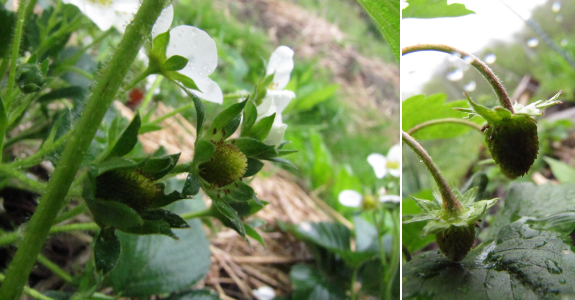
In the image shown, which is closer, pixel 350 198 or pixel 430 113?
pixel 430 113

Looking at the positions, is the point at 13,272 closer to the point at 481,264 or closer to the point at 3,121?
the point at 3,121

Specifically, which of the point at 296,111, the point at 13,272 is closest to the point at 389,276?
the point at 13,272

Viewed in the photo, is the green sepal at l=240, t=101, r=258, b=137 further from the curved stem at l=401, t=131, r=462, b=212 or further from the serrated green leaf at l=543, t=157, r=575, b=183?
the serrated green leaf at l=543, t=157, r=575, b=183

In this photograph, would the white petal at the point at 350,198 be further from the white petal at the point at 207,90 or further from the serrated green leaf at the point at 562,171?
the white petal at the point at 207,90

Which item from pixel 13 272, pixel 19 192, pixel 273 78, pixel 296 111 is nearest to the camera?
pixel 13 272

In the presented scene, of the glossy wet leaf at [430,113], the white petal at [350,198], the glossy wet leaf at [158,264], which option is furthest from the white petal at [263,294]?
the glossy wet leaf at [430,113]

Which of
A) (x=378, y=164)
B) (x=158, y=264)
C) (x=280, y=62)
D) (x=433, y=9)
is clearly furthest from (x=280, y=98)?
(x=378, y=164)

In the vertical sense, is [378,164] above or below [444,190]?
below

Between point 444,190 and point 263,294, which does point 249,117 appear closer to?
point 444,190
